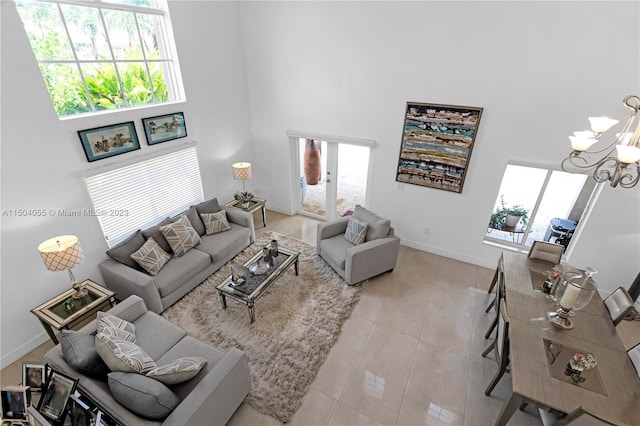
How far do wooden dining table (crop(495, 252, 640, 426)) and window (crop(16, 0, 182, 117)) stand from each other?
565 centimetres

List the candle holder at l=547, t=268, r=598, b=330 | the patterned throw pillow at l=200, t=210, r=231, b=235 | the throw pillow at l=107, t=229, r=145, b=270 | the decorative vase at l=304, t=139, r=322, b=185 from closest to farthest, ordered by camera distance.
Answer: the candle holder at l=547, t=268, r=598, b=330
the throw pillow at l=107, t=229, r=145, b=270
the patterned throw pillow at l=200, t=210, r=231, b=235
the decorative vase at l=304, t=139, r=322, b=185

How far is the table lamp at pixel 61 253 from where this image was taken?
3.28m

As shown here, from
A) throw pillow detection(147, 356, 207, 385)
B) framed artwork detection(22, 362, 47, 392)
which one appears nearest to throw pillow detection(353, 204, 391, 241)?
throw pillow detection(147, 356, 207, 385)

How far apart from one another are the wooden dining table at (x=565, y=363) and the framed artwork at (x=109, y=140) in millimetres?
5255

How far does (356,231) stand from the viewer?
4.99m

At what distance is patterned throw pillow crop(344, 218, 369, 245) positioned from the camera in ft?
16.2

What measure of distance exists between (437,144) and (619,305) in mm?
2951

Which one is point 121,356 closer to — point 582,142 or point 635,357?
point 635,357

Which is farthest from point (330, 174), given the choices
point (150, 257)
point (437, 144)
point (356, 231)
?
point (150, 257)

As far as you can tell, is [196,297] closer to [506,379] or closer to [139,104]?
[139,104]

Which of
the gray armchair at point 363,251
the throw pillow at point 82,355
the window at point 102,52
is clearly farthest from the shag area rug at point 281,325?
the window at point 102,52

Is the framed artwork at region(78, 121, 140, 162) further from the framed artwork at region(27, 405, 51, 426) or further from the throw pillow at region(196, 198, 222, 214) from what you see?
the framed artwork at region(27, 405, 51, 426)

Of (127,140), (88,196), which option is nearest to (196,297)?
(88,196)

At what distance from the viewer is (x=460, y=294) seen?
464 centimetres
